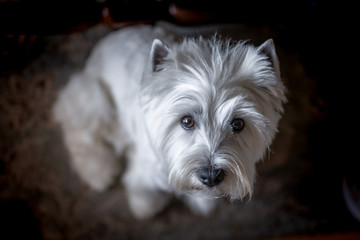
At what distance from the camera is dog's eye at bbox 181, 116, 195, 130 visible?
103 centimetres

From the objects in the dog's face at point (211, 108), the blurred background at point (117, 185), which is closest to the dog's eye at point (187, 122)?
the dog's face at point (211, 108)

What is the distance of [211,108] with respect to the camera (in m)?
0.98

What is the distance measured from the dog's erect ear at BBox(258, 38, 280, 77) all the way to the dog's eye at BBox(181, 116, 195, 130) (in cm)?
31

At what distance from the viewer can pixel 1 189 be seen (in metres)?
1.69

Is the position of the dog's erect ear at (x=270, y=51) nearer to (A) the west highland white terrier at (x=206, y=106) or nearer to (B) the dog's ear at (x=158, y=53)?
(A) the west highland white terrier at (x=206, y=106)

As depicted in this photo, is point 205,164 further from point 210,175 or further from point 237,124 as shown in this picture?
point 237,124

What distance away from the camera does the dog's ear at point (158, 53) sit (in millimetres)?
971

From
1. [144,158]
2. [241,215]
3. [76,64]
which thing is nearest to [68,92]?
[76,64]

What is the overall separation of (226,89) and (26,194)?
4.35 ft

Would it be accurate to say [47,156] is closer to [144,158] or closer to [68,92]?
[68,92]

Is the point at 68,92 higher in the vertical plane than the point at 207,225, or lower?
higher

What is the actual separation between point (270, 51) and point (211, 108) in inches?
9.5

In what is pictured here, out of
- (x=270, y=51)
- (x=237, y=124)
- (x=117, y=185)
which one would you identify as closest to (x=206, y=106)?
(x=237, y=124)

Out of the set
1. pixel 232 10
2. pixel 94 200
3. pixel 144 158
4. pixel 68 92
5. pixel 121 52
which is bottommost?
pixel 94 200
